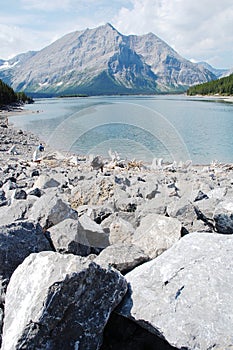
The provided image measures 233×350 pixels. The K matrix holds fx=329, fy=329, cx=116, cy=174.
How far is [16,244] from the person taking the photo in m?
3.48

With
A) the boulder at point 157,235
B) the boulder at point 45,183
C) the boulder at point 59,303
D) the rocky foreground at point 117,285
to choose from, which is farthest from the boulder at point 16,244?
the boulder at point 45,183

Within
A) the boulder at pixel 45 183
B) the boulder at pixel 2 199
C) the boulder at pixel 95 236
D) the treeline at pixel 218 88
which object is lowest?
the boulder at pixel 45 183

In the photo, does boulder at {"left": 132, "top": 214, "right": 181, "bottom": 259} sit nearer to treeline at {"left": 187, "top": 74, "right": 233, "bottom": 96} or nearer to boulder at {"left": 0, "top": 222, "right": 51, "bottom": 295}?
boulder at {"left": 0, "top": 222, "right": 51, "bottom": 295}

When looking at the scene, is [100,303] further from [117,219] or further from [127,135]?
[127,135]

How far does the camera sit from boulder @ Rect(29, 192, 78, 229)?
4352 millimetres

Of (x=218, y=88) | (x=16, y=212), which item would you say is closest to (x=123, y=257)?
(x=16, y=212)

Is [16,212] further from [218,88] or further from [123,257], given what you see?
[218,88]

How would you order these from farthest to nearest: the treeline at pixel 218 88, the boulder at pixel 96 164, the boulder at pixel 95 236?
the treeline at pixel 218 88 → the boulder at pixel 96 164 → the boulder at pixel 95 236

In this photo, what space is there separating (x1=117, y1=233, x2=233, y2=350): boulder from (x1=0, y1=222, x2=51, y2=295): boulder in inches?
42.2

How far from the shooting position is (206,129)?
42.5 meters

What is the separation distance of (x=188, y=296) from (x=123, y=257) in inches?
36.2

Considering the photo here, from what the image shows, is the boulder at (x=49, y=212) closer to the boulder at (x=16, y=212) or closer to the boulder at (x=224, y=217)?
the boulder at (x=16, y=212)

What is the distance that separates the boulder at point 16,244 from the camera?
3.37 m

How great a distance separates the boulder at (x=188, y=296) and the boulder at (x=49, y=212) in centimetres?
142
